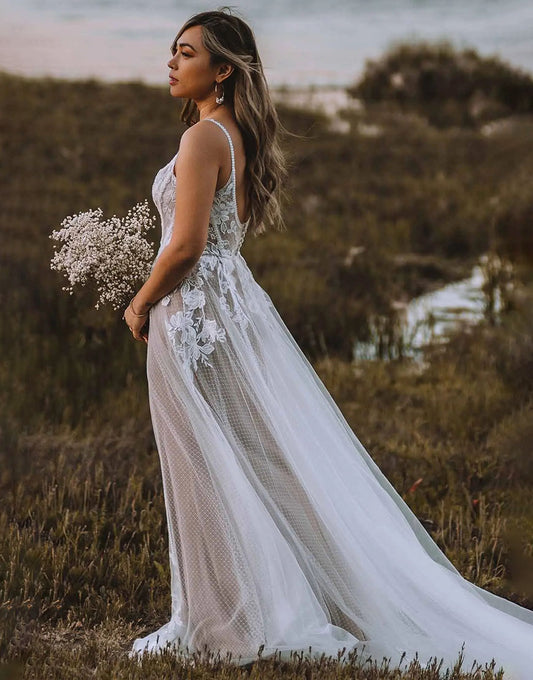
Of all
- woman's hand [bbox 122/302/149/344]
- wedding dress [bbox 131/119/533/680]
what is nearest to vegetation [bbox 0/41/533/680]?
wedding dress [bbox 131/119/533/680]

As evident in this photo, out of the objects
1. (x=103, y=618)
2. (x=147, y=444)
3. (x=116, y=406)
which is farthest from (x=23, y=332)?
(x=103, y=618)

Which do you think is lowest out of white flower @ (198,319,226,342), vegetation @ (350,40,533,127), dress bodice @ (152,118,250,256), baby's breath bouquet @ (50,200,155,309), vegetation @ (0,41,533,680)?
vegetation @ (0,41,533,680)

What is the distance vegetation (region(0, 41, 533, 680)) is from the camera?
4.00 metres

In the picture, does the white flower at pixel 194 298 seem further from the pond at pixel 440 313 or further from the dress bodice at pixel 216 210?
the pond at pixel 440 313

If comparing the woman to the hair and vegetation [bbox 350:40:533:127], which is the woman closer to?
the hair

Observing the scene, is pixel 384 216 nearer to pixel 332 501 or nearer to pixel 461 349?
pixel 461 349

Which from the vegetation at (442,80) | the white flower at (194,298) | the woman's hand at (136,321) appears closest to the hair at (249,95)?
the white flower at (194,298)

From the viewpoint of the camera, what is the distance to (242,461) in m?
3.39

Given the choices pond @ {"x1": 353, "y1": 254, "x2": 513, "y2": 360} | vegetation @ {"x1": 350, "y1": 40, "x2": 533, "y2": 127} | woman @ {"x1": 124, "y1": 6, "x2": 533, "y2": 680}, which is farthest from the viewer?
vegetation @ {"x1": 350, "y1": 40, "x2": 533, "y2": 127}

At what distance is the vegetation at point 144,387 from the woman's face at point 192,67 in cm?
195

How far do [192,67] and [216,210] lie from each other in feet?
1.60

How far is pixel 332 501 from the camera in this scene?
3.49 metres

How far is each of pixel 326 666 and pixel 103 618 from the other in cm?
109

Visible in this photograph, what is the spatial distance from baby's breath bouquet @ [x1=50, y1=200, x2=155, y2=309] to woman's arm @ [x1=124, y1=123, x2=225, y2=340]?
1.01 feet
